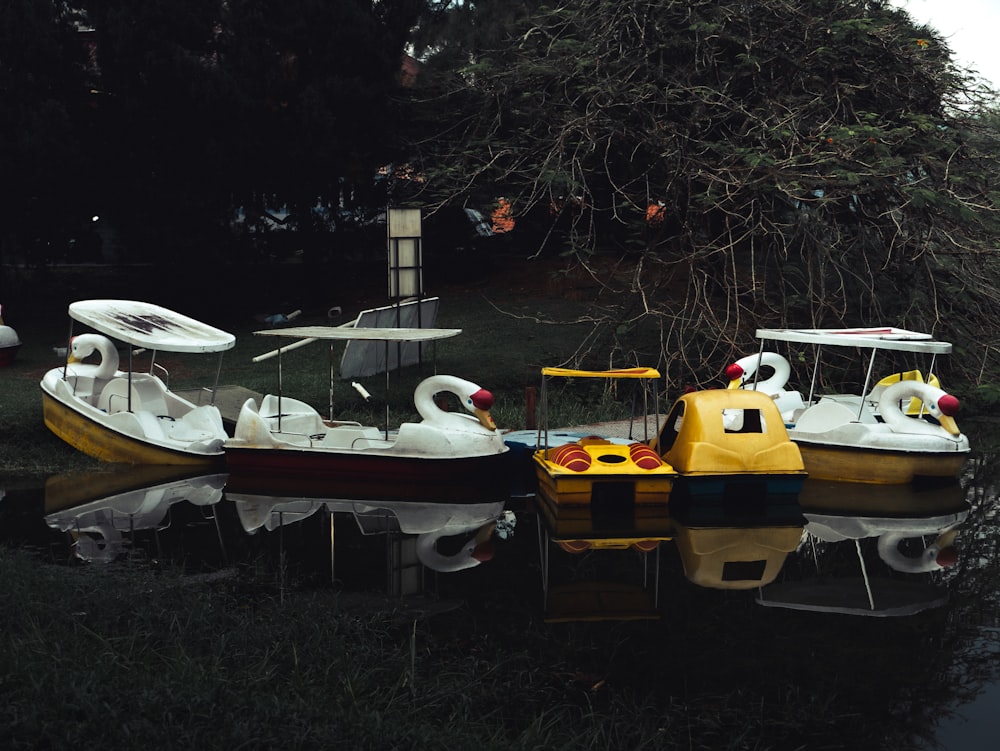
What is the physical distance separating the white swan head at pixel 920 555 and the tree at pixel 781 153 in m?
5.82

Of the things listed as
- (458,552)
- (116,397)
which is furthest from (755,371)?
(116,397)

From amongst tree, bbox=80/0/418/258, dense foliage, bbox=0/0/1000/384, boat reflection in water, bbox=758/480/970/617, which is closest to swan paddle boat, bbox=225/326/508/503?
boat reflection in water, bbox=758/480/970/617

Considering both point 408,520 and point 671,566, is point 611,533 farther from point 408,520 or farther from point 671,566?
point 408,520

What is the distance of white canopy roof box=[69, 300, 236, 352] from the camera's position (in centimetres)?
1305

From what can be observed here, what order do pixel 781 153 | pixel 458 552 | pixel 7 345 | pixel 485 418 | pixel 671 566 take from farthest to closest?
1. pixel 7 345
2. pixel 781 153
3. pixel 485 418
4. pixel 458 552
5. pixel 671 566

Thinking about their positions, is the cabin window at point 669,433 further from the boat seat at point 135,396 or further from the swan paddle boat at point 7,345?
the swan paddle boat at point 7,345

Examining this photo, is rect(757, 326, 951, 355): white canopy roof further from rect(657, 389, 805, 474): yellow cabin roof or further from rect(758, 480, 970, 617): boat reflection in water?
rect(758, 480, 970, 617): boat reflection in water

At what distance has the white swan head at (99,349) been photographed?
1474 cm

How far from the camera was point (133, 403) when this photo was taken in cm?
1429

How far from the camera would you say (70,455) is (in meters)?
13.8

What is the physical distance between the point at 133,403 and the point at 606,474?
6567 mm

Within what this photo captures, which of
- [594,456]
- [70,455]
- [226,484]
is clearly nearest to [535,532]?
[594,456]

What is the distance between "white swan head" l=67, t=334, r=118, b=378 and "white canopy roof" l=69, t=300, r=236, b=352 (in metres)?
0.69

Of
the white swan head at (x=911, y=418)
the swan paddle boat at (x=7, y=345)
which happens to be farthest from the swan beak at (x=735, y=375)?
the swan paddle boat at (x=7, y=345)
